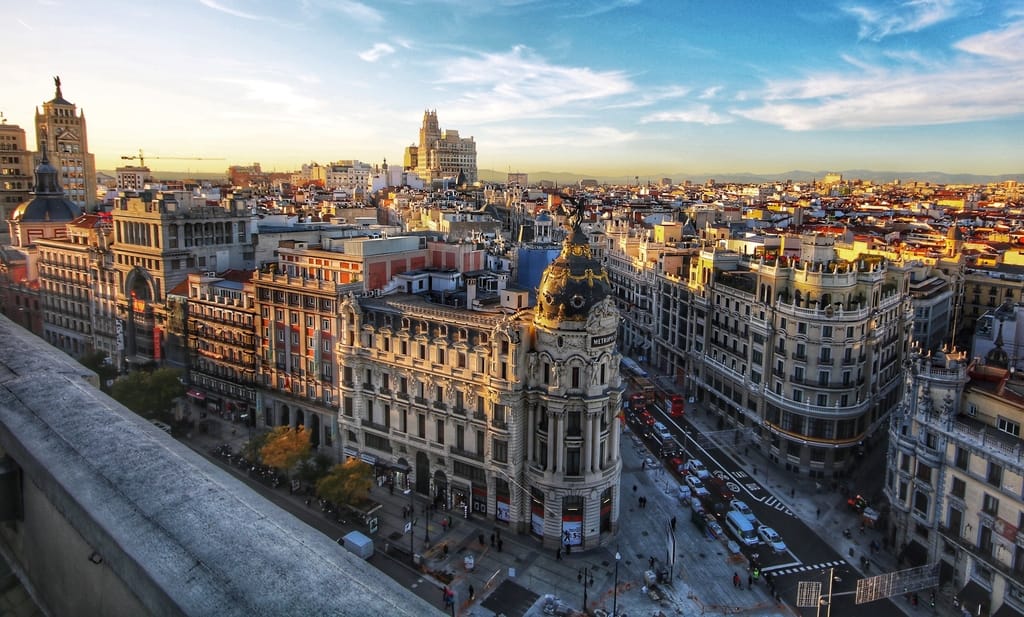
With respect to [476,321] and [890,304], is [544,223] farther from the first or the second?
[476,321]

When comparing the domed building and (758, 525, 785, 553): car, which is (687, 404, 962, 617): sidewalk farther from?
the domed building

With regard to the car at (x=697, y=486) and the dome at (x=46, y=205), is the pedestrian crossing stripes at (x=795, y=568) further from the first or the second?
the dome at (x=46, y=205)

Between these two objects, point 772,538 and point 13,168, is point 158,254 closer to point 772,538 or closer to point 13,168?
point 772,538

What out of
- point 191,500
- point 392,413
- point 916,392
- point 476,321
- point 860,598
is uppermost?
point 191,500

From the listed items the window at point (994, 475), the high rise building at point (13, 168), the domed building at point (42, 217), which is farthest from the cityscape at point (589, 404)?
the high rise building at point (13, 168)

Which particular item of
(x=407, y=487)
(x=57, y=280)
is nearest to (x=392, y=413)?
(x=407, y=487)
